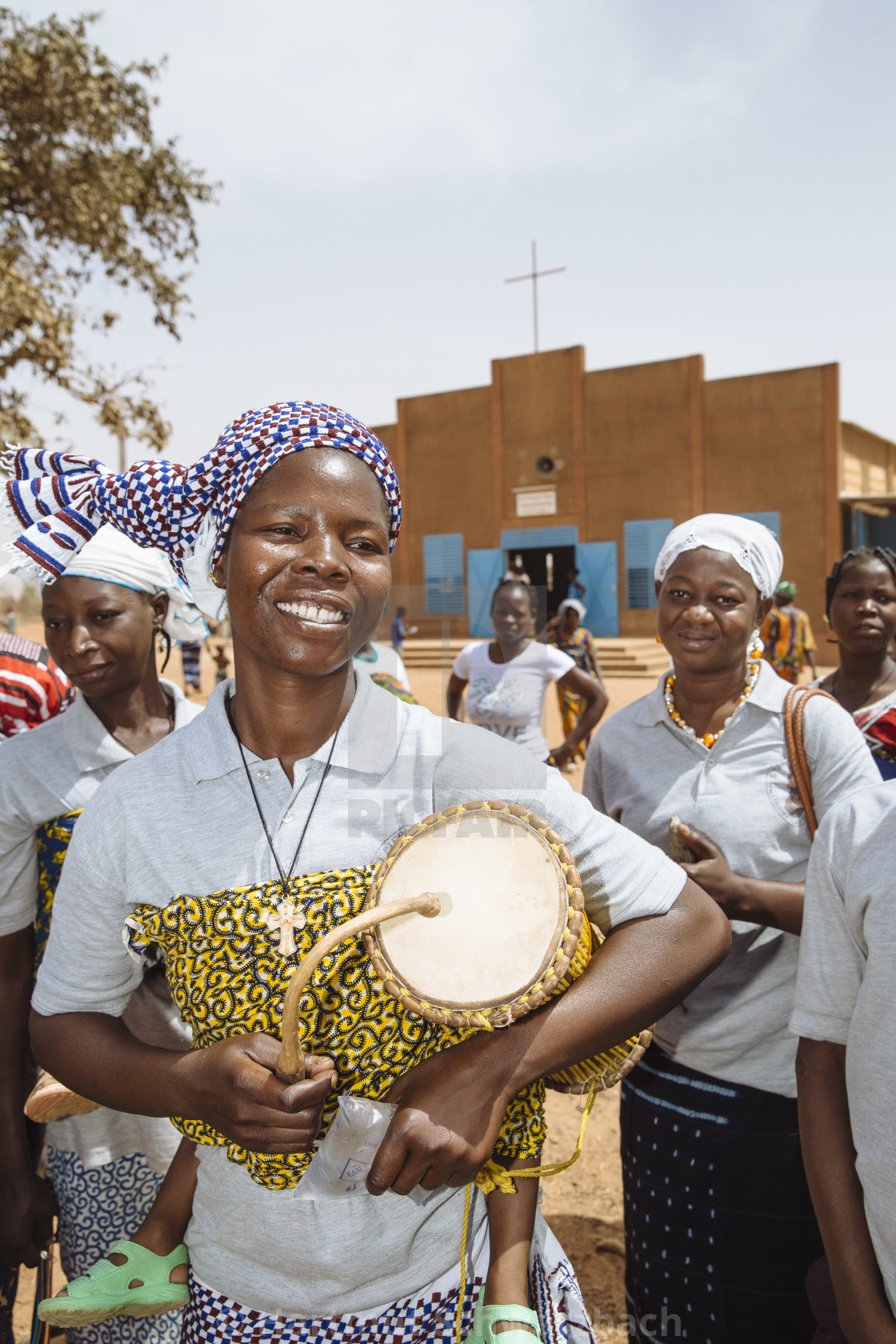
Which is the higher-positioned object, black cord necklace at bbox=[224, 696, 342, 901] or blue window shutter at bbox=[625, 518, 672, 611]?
blue window shutter at bbox=[625, 518, 672, 611]

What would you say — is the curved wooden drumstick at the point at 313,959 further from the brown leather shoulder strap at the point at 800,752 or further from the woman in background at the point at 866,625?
the woman in background at the point at 866,625

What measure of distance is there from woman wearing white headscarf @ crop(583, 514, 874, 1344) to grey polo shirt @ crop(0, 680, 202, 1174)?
1121mm

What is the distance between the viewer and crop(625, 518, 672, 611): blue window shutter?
18406mm

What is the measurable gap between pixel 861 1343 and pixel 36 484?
2061 mm

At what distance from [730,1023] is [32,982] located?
5.16 feet

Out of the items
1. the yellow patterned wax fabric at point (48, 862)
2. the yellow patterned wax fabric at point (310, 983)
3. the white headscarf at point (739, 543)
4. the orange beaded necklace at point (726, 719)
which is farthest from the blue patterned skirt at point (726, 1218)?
the yellow patterned wax fabric at point (48, 862)

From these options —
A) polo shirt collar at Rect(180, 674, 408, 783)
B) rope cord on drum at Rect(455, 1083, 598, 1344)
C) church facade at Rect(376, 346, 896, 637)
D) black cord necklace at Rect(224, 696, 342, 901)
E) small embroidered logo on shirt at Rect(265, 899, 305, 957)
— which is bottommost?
rope cord on drum at Rect(455, 1083, 598, 1344)

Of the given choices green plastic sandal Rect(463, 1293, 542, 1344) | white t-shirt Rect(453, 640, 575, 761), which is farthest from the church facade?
green plastic sandal Rect(463, 1293, 542, 1344)

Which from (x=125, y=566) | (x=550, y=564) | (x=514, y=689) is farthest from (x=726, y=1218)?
(x=550, y=564)

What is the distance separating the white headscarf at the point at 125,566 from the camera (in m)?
2.20

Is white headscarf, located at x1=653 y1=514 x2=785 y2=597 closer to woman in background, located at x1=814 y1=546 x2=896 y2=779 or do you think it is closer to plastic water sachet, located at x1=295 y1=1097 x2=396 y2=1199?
woman in background, located at x1=814 y1=546 x2=896 y2=779

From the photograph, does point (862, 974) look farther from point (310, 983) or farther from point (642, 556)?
point (642, 556)

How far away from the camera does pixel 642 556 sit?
18703mm

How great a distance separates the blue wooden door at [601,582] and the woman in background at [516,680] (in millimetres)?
13622
